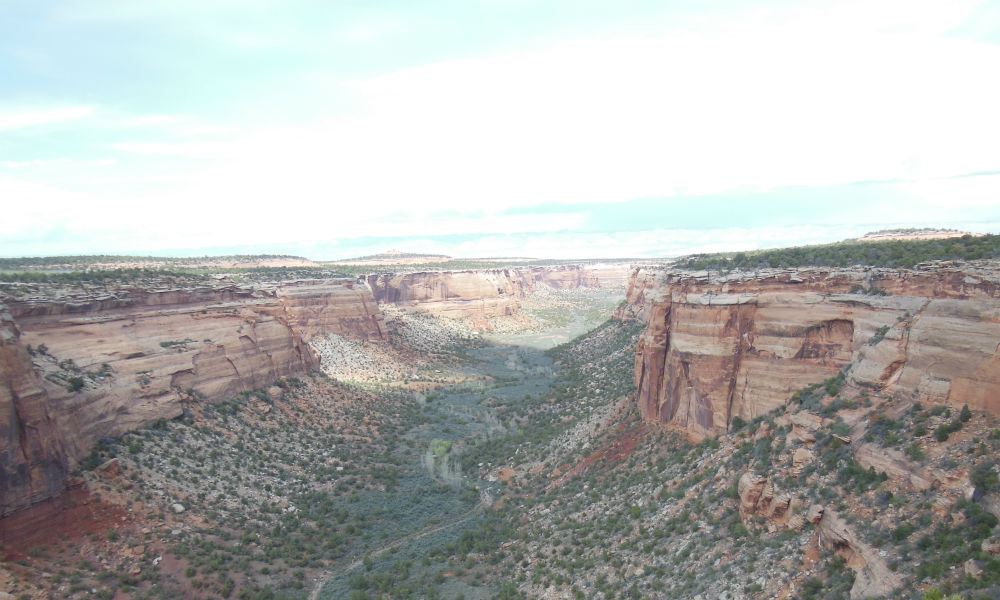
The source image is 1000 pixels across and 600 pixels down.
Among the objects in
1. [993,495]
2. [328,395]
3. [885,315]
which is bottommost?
[328,395]

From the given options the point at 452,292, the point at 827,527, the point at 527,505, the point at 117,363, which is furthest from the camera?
the point at 452,292

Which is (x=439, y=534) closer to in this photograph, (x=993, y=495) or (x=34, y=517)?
(x=34, y=517)

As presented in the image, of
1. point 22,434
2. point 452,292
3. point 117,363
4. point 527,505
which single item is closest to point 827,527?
point 527,505

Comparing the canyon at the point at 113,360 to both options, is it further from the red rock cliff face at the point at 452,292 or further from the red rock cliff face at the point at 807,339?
the red rock cliff face at the point at 452,292

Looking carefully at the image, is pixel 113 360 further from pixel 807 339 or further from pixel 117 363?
pixel 807 339

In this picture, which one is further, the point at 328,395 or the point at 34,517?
the point at 328,395

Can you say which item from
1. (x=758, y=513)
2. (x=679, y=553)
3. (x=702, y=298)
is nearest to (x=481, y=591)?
(x=679, y=553)

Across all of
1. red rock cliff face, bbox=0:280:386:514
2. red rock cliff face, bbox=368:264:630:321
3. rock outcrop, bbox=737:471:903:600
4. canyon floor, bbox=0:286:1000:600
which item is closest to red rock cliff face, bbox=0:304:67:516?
red rock cliff face, bbox=0:280:386:514
